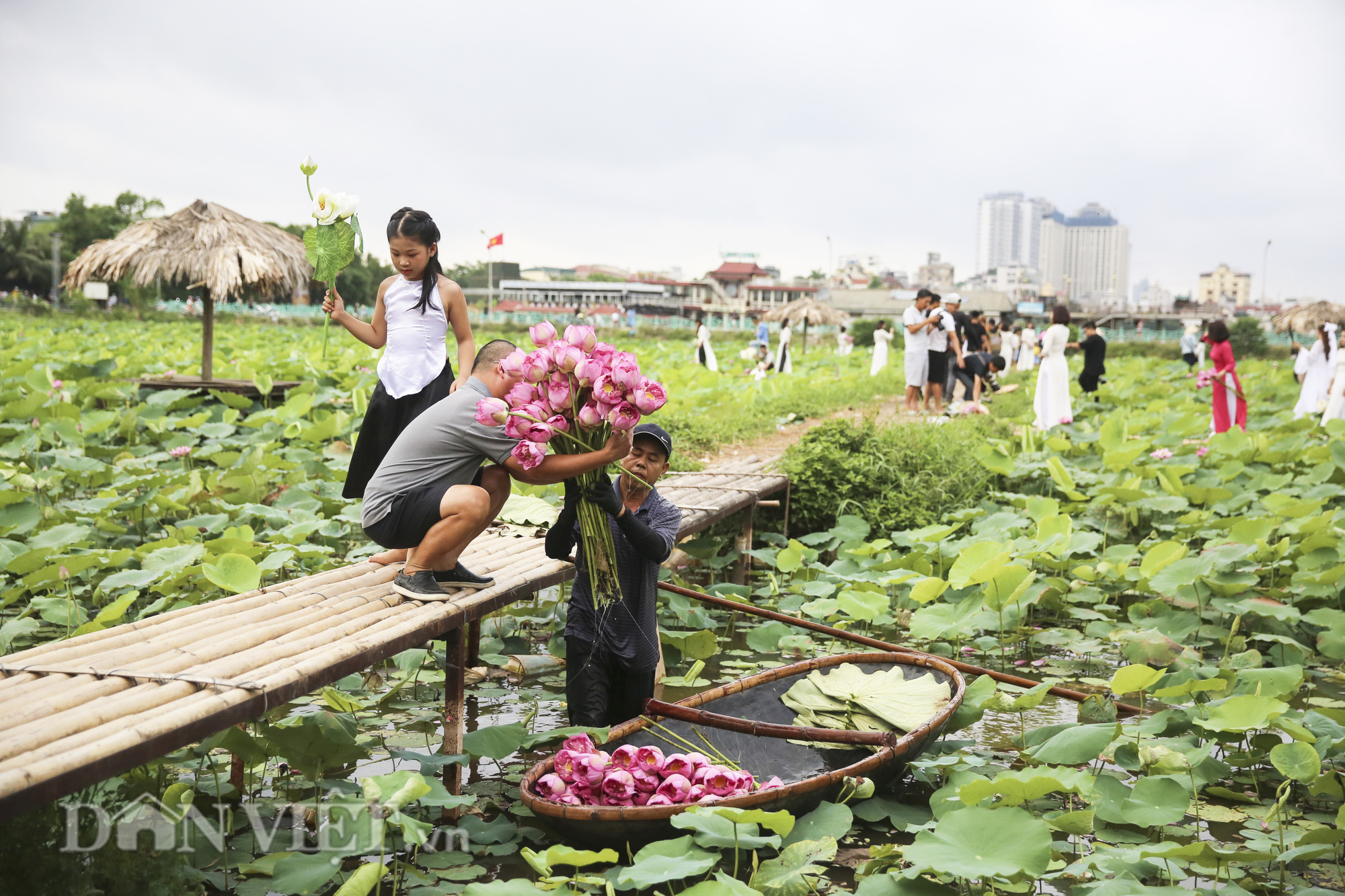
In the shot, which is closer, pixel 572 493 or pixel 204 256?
pixel 572 493

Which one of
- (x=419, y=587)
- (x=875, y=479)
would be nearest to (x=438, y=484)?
(x=419, y=587)

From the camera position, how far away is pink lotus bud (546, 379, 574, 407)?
7.35 ft

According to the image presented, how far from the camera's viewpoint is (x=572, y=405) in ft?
7.48

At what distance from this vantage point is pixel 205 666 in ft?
6.49

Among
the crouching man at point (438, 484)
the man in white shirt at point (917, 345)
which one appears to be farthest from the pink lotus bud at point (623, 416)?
the man in white shirt at point (917, 345)

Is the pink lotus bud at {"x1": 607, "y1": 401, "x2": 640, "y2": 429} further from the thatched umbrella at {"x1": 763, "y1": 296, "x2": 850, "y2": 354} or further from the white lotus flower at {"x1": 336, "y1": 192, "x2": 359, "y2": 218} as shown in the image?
the thatched umbrella at {"x1": 763, "y1": 296, "x2": 850, "y2": 354}

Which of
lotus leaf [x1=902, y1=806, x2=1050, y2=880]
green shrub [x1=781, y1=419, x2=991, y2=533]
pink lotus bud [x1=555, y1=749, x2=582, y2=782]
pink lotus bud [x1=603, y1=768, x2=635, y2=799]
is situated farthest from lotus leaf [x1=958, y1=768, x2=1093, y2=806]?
green shrub [x1=781, y1=419, x2=991, y2=533]

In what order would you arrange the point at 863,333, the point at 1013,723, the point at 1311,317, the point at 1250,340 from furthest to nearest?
the point at 863,333
the point at 1250,340
the point at 1311,317
the point at 1013,723

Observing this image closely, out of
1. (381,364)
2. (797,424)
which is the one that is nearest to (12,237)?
(797,424)

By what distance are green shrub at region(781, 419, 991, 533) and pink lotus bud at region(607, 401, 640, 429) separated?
3.54m

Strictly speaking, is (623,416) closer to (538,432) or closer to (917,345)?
(538,432)

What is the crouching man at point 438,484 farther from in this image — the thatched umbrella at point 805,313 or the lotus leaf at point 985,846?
the thatched umbrella at point 805,313

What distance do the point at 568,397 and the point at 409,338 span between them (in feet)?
3.15

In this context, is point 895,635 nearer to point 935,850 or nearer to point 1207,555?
point 1207,555
